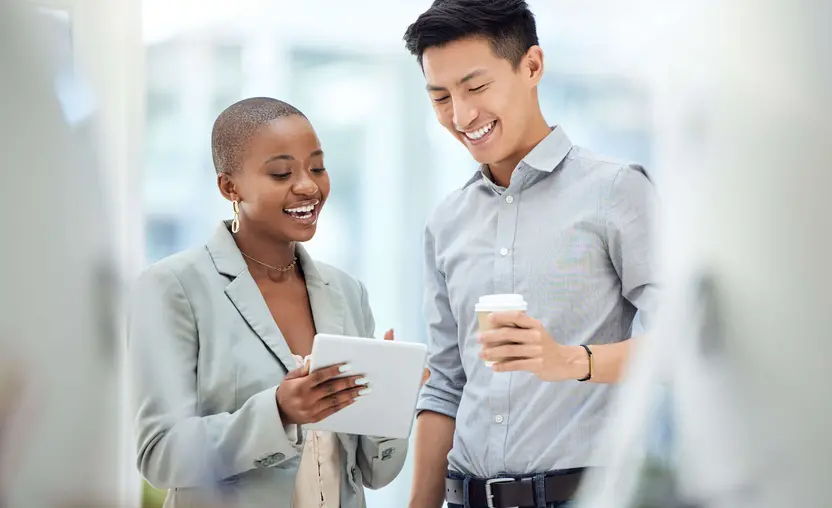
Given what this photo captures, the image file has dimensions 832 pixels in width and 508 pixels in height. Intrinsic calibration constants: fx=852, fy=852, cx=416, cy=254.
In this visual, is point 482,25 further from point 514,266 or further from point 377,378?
point 377,378

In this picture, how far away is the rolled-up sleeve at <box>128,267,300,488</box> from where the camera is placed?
2.15 ft

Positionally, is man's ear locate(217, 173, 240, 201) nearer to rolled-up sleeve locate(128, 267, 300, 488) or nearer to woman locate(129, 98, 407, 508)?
woman locate(129, 98, 407, 508)

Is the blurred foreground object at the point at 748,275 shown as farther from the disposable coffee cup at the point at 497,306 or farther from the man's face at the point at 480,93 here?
the man's face at the point at 480,93

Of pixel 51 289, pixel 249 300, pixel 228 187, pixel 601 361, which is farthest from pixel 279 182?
pixel 51 289

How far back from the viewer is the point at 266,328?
3.81 feet

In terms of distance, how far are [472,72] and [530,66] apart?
105 mm

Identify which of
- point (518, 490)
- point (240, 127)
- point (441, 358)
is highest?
point (240, 127)

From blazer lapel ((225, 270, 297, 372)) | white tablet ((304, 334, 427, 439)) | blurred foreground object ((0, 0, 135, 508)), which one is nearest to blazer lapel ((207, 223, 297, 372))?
blazer lapel ((225, 270, 297, 372))

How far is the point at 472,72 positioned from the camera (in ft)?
4.17

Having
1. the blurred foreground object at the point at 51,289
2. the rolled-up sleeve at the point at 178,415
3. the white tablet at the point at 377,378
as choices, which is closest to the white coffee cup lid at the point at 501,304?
the white tablet at the point at 377,378

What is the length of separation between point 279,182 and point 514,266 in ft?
1.20

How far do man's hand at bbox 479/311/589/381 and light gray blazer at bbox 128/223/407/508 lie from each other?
0.90ft

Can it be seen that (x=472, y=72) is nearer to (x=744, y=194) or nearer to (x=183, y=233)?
(x=183, y=233)

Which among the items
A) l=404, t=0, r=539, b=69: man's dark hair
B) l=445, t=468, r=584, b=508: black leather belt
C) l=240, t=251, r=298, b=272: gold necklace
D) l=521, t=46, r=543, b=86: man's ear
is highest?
l=404, t=0, r=539, b=69: man's dark hair
